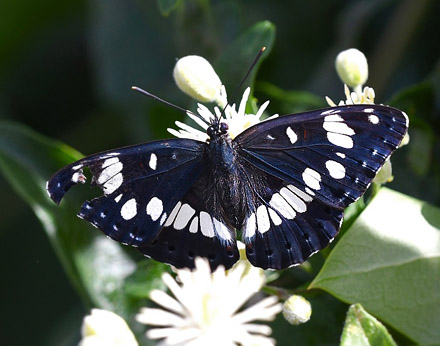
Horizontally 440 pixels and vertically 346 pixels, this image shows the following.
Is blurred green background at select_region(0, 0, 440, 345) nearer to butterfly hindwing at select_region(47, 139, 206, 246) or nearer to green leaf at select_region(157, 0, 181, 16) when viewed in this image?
green leaf at select_region(157, 0, 181, 16)

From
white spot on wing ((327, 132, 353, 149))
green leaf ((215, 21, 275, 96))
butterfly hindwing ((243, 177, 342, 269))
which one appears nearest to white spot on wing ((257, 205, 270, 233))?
butterfly hindwing ((243, 177, 342, 269))

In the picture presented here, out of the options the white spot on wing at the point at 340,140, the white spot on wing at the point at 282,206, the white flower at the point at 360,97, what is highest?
the white flower at the point at 360,97

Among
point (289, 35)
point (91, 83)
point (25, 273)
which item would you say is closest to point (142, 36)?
point (91, 83)

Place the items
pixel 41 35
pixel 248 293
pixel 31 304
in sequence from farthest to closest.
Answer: pixel 41 35 → pixel 31 304 → pixel 248 293

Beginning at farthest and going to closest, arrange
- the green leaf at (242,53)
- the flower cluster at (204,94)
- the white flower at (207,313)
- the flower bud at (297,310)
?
the green leaf at (242,53), the flower cluster at (204,94), the flower bud at (297,310), the white flower at (207,313)

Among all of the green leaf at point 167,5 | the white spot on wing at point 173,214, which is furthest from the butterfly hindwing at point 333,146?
the green leaf at point 167,5

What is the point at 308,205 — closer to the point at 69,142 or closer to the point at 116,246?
the point at 116,246

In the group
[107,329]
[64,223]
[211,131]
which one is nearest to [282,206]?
[211,131]

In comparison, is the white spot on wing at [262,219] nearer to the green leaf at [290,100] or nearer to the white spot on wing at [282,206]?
the white spot on wing at [282,206]
